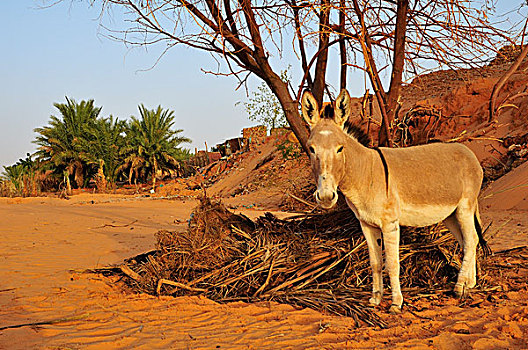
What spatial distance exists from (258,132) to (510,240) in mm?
30620

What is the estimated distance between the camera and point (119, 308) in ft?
14.2

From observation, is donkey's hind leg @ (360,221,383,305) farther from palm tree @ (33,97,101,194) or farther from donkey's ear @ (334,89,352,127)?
palm tree @ (33,97,101,194)

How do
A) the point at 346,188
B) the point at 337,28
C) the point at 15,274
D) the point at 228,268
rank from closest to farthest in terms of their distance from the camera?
the point at 346,188 < the point at 228,268 < the point at 337,28 < the point at 15,274

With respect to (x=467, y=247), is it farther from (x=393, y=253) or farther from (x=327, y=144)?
(x=327, y=144)

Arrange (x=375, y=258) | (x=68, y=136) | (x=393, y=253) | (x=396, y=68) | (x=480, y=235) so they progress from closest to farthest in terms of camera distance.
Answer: (x=393, y=253) < (x=375, y=258) < (x=480, y=235) < (x=396, y=68) < (x=68, y=136)

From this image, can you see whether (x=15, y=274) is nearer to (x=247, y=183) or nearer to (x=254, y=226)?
(x=254, y=226)

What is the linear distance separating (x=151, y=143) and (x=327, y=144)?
33.0 meters

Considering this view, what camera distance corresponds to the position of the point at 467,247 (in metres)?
4.19

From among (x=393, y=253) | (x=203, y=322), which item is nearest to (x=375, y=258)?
(x=393, y=253)

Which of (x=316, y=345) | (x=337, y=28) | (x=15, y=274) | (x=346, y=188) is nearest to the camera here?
(x=316, y=345)

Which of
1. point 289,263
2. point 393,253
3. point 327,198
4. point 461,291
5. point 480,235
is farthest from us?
point 289,263

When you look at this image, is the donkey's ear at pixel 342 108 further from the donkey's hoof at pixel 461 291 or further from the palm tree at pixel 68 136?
the palm tree at pixel 68 136

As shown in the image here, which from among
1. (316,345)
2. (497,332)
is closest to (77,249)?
(316,345)

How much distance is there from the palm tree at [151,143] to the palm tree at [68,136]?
3762 mm
